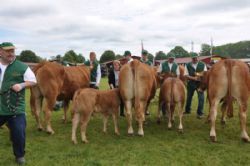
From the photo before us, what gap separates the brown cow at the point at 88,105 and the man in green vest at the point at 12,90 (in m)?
1.84

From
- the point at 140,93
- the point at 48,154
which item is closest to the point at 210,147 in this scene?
the point at 140,93

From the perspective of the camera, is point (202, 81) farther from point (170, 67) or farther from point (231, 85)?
point (231, 85)

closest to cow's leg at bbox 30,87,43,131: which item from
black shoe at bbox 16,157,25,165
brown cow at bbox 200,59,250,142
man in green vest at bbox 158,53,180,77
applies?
black shoe at bbox 16,157,25,165

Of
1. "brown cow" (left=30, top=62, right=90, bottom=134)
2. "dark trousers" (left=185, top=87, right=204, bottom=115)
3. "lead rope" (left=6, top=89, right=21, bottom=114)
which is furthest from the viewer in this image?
"dark trousers" (left=185, top=87, right=204, bottom=115)

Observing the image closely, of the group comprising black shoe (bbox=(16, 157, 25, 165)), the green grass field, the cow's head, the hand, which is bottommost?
the green grass field

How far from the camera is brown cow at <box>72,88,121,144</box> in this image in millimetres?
7363

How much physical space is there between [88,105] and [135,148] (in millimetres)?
1530

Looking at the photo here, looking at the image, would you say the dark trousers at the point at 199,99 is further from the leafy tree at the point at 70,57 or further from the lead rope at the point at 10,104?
the leafy tree at the point at 70,57

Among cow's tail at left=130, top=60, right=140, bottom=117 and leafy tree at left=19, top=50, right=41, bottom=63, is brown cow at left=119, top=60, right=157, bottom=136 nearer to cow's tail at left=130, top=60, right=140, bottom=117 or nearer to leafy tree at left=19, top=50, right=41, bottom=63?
cow's tail at left=130, top=60, right=140, bottom=117

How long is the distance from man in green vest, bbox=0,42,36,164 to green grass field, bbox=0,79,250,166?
2.38 ft

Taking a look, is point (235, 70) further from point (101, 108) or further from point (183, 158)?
point (101, 108)

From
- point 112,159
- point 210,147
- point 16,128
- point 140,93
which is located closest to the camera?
point 16,128

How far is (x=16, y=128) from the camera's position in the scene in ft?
18.3

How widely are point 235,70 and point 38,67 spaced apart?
4.97m
